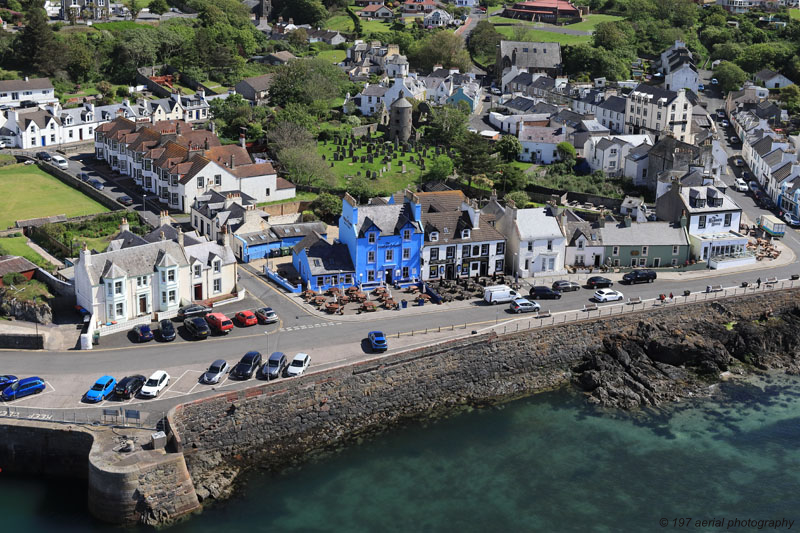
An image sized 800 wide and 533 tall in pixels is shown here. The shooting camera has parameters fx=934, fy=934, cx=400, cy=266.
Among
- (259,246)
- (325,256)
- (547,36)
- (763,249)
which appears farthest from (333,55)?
(763,249)

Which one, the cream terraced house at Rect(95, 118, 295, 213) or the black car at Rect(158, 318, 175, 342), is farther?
the cream terraced house at Rect(95, 118, 295, 213)

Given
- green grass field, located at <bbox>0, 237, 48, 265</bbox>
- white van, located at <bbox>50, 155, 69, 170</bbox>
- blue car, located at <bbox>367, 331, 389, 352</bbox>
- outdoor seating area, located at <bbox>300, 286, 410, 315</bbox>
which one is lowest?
blue car, located at <bbox>367, 331, 389, 352</bbox>

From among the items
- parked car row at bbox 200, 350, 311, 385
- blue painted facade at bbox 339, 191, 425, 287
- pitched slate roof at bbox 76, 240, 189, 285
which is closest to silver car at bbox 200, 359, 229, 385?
parked car row at bbox 200, 350, 311, 385

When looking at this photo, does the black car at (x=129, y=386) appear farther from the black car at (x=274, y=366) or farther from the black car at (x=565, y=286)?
the black car at (x=565, y=286)

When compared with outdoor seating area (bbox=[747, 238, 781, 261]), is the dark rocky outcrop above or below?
below

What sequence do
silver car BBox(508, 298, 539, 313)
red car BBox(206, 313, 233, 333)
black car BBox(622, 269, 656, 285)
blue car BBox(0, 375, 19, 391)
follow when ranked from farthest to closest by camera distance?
1. black car BBox(622, 269, 656, 285)
2. silver car BBox(508, 298, 539, 313)
3. red car BBox(206, 313, 233, 333)
4. blue car BBox(0, 375, 19, 391)

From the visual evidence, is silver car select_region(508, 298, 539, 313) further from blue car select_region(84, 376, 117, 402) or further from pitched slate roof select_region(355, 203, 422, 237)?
blue car select_region(84, 376, 117, 402)

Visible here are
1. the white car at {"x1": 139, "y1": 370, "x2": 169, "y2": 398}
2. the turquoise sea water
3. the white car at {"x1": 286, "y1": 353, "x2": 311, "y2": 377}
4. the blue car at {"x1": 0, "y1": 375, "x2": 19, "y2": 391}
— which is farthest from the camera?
the white car at {"x1": 286, "y1": 353, "x2": 311, "y2": 377}
